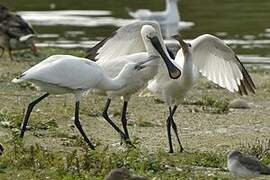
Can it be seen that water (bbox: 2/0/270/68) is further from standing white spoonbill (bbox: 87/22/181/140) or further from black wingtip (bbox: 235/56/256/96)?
standing white spoonbill (bbox: 87/22/181/140)

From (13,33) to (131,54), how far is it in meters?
7.45

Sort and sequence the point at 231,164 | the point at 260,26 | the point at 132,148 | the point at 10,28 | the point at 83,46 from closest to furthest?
the point at 231,164 → the point at 132,148 → the point at 10,28 → the point at 83,46 → the point at 260,26

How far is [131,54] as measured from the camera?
1247 cm

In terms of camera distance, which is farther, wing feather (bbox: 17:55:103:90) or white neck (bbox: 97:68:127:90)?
white neck (bbox: 97:68:127:90)

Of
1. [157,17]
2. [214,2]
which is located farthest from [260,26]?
[214,2]

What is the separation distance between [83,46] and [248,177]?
14.7 meters

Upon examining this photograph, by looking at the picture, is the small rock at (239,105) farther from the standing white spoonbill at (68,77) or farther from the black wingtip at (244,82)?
the standing white spoonbill at (68,77)

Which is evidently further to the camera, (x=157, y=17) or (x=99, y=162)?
(x=157, y=17)

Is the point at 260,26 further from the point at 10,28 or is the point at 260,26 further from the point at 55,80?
the point at 55,80

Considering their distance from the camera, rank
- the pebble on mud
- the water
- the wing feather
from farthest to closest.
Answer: the water → the wing feather → the pebble on mud

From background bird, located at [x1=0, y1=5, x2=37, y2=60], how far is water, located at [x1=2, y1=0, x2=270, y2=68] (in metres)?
3.83

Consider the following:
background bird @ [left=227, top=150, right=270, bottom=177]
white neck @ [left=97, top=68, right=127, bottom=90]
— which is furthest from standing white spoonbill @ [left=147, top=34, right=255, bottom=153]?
background bird @ [left=227, top=150, right=270, bottom=177]

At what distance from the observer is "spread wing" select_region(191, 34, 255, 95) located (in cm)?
1302

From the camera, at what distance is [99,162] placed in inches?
368
